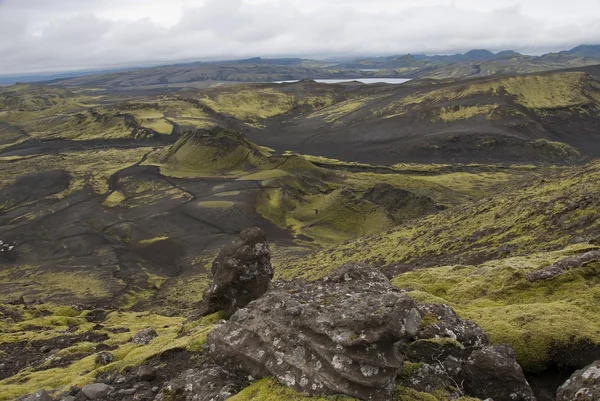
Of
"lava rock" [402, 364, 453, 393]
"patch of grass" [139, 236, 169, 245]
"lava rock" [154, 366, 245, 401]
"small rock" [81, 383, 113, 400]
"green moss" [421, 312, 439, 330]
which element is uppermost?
"green moss" [421, 312, 439, 330]

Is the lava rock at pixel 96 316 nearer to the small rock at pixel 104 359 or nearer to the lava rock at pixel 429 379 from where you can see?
the small rock at pixel 104 359

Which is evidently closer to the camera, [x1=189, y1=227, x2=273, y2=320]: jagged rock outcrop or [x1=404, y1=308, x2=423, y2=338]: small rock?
[x1=404, y1=308, x2=423, y2=338]: small rock

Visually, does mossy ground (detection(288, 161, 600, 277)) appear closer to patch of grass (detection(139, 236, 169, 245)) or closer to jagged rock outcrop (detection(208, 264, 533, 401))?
jagged rock outcrop (detection(208, 264, 533, 401))

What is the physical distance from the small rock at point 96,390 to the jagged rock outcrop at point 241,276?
27.6ft

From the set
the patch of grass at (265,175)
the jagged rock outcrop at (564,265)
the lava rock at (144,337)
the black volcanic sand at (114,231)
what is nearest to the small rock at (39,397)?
the lava rock at (144,337)

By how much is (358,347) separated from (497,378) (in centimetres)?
415

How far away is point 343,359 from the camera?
1094 centimetres

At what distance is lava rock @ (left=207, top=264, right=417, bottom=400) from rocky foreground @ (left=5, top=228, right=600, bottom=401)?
0.09ft

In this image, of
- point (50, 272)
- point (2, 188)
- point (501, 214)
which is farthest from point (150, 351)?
point (2, 188)

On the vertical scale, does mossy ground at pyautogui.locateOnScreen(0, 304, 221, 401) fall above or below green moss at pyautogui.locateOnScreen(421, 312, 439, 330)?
below

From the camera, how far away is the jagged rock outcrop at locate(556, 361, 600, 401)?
9223 mm

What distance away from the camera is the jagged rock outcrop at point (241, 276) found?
23453mm

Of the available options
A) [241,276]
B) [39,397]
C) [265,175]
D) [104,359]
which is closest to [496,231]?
[241,276]

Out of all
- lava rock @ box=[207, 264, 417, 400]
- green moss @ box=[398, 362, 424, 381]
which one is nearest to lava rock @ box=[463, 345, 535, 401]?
green moss @ box=[398, 362, 424, 381]
